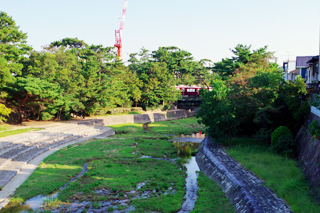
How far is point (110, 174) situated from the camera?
18234mm

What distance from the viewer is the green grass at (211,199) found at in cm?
1273

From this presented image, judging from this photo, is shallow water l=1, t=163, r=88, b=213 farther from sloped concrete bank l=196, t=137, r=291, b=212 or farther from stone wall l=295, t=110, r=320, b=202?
stone wall l=295, t=110, r=320, b=202

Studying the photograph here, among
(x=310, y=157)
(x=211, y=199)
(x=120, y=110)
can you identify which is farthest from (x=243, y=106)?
(x=120, y=110)

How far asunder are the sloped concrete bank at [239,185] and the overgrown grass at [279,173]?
371 mm

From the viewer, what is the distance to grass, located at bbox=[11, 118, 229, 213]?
47.0 feet

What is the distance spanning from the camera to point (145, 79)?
59.9 m

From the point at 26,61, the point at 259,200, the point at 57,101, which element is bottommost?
the point at 259,200

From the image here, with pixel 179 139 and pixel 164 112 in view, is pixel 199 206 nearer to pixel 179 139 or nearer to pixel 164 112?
pixel 179 139

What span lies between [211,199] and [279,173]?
13.5 feet

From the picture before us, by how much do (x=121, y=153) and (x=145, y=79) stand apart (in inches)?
1444

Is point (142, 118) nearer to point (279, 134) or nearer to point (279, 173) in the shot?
point (279, 134)

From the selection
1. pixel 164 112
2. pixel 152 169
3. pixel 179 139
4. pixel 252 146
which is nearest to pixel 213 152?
pixel 252 146

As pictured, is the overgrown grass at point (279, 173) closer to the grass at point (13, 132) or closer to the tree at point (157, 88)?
the grass at point (13, 132)

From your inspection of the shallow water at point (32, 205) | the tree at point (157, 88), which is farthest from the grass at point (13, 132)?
the tree at point (157, 88)
